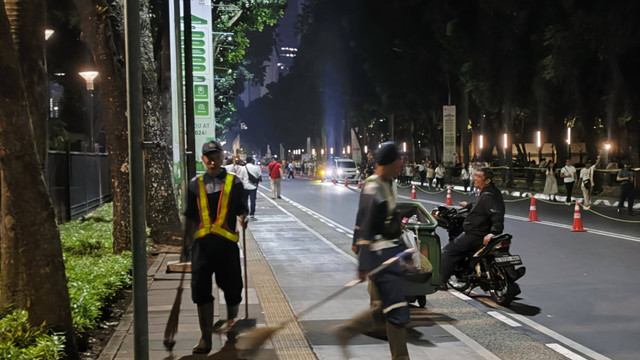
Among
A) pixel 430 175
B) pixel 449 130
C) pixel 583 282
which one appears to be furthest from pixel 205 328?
pixel 449 130

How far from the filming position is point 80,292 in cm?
740

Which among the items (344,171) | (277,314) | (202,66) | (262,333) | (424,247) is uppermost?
(202,66)

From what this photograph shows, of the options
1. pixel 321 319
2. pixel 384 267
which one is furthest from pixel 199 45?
pixel 384 267

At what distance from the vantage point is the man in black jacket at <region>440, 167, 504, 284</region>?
8.97m

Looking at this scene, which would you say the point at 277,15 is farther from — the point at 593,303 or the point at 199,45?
the point at 593,303

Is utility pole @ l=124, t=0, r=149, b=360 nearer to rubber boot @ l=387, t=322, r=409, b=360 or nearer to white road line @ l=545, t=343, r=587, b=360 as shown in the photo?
rubber boot @ l=387, t=322, r=409, b=360

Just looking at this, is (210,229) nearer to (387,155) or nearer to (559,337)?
(387,155)

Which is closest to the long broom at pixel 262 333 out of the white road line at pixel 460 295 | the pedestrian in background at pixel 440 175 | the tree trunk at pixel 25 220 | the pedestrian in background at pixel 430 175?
the tree trunk at pixel 25 220

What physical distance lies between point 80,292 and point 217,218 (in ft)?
6.38

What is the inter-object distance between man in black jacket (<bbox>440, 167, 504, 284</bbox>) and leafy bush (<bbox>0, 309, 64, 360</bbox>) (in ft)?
16.8

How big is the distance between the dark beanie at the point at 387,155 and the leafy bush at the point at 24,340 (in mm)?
2766

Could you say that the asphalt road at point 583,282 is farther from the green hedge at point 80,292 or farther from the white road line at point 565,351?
the green hedge at point 80,292

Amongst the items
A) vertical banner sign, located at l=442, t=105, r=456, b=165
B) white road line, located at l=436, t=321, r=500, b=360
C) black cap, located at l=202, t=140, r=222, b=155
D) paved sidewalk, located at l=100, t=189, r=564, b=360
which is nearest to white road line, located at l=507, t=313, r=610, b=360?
paved sidewalk, located at l=100, t=189, r=564, b=360

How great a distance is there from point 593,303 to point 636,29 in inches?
792
